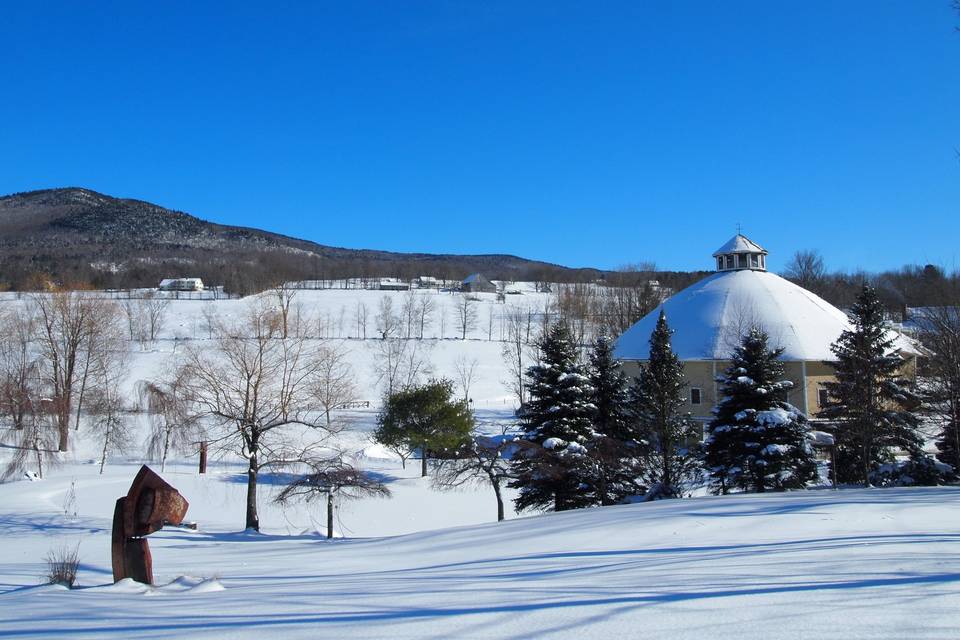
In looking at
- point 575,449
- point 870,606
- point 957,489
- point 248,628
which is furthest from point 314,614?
point 575,449

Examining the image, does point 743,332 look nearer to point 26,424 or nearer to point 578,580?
point 578,580

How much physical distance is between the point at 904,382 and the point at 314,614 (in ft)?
85.7

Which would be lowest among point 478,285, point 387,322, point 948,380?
point 948,380

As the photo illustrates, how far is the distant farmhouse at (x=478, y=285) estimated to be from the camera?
132262mm

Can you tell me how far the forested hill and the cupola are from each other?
87.5m

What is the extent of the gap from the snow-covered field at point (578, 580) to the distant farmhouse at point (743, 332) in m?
25.1

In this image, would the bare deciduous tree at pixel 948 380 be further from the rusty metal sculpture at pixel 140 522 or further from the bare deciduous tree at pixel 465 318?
the bare deciduous tree at pixel 465 318

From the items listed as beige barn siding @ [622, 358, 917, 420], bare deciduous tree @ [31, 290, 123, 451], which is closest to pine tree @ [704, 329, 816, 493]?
beige barn siding @ [622, 358, 917, 420]

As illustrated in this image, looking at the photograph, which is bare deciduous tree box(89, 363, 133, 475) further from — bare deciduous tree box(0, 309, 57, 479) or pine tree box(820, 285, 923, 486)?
pine tree box(820, 285, 923, 486)

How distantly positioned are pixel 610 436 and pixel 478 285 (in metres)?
115

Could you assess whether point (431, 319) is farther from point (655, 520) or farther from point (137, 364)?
point (655, 520)

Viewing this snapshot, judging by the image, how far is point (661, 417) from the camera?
21.9 m

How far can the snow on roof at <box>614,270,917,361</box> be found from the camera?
122 feet

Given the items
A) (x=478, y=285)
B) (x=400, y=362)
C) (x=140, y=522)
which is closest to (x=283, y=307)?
(x=400, y=362)
